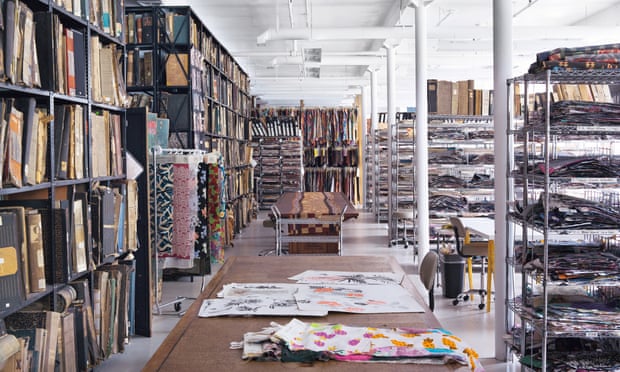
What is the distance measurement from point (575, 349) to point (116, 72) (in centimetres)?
362

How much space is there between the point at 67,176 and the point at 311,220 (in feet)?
12.4

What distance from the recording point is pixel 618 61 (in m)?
3.89

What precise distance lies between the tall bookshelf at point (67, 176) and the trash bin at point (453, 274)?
3421 millimetres

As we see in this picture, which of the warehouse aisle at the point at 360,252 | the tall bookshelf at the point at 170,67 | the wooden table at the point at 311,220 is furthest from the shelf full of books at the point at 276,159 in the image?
the tall bookshelf at the point at 170,67

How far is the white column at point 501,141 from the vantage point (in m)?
4.87

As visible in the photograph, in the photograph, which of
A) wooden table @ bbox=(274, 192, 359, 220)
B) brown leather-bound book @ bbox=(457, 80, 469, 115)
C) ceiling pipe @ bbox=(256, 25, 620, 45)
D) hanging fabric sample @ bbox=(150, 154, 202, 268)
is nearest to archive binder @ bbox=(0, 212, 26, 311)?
hanging fabric sample @ bbox=(150, 154, 202, 268)

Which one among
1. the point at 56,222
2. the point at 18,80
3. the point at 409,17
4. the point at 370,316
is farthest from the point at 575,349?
the point at 409,17

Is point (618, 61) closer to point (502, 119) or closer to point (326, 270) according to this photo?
point (502, 119)

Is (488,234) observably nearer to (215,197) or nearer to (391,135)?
(215,197)

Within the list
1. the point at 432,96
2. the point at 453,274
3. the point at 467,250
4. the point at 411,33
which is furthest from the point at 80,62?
the point at 411,33

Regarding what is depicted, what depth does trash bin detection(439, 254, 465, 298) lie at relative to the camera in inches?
278

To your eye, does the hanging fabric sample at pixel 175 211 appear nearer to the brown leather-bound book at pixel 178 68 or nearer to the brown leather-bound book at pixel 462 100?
the brown leather-bound book at pixel 178 68

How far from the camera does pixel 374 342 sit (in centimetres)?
213

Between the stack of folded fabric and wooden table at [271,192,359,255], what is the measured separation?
12.2 feet
